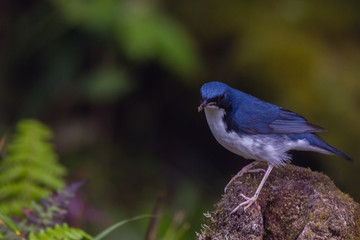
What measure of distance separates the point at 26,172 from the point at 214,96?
5.56ft

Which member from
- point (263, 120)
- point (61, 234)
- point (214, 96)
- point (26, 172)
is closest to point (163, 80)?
point (26, 172)

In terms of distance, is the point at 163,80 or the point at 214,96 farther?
the point at 163,80

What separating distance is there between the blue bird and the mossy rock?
Answer: 49 cm

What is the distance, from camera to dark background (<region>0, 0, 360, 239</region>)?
26.8 feet

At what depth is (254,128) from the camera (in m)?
4.74

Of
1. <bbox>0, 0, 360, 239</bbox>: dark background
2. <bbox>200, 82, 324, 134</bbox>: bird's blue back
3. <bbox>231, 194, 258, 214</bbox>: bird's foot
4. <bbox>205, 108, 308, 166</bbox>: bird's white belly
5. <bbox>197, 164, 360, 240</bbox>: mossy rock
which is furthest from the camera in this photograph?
<bbox>0, 0, 360, 239</bbox>: dark background

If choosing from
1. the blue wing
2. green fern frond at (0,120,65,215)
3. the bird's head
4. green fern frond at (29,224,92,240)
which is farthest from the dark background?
green fern frond at (29,224,92,240)

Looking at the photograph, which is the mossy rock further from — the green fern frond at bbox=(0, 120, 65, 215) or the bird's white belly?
the green fern frond at bbox=(0, 120, 65, 215)

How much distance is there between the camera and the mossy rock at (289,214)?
361cm

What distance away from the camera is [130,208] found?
8844mm

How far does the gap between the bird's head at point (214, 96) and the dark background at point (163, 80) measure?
9.84ft

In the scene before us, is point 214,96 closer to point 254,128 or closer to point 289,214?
point 254,128

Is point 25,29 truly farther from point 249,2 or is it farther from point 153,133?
point 249,2

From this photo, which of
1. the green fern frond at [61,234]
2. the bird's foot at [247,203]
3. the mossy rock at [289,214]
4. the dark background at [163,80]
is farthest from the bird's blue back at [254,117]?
the dark background at [163,80]
